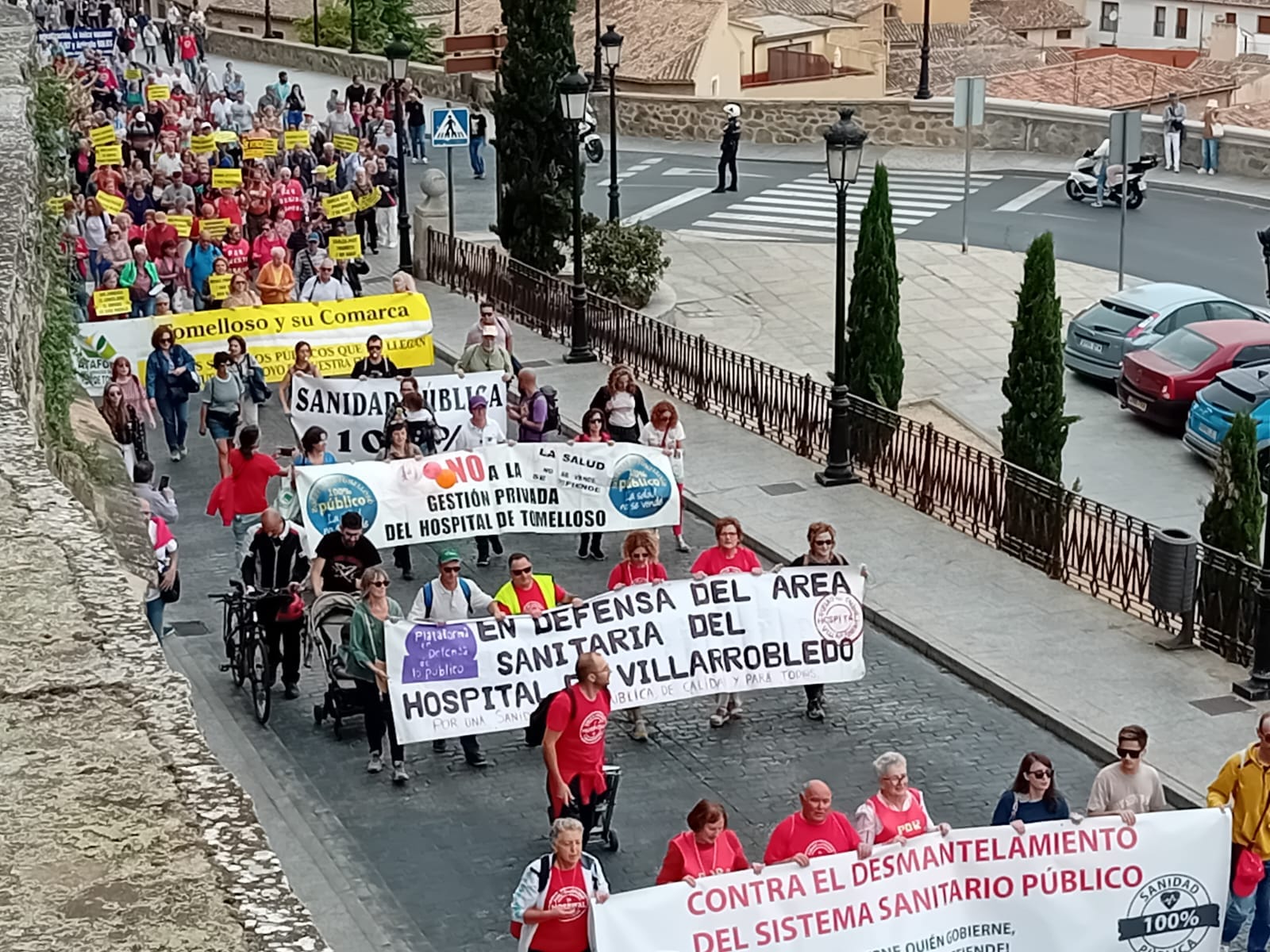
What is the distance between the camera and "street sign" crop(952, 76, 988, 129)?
111ft

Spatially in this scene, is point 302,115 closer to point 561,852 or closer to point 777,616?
point 777,616

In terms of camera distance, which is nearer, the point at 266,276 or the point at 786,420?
the point at 786,420

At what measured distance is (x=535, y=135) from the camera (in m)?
30.0

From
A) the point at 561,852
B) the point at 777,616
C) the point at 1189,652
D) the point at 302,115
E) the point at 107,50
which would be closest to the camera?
the point at 561,852

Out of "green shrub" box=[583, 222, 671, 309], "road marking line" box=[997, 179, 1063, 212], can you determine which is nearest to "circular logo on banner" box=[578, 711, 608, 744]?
"green shrub" box=[583, 222, 671, 309]

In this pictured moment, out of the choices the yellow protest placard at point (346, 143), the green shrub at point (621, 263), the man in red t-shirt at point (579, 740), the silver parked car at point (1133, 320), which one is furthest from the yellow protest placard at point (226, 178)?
the man in red t-shirt at point (579, 740)

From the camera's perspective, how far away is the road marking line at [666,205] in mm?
37000

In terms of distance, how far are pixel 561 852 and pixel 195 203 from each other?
69.5 ft

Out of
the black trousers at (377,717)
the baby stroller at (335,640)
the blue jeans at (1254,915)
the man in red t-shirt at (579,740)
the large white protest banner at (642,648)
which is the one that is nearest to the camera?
the blue jeans at (1254,915)

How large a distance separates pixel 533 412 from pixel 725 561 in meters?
5.39

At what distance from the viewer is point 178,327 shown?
22172 millimetres

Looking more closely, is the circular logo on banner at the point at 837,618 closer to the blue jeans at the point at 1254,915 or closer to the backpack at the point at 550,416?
the blue jeans at the point at 1254,915

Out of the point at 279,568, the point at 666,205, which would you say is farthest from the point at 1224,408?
the point at 666,205

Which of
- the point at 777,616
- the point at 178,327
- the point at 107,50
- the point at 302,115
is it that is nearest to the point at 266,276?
the point at 178,327
